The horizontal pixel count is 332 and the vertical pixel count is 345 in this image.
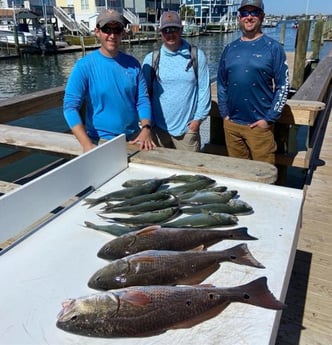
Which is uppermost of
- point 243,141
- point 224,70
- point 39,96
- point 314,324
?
point 224,70

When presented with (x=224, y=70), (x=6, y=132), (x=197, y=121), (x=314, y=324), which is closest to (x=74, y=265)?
(x=314, y=324)

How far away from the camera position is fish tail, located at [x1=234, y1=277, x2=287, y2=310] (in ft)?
4.40

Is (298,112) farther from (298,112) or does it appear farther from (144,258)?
(144,258)

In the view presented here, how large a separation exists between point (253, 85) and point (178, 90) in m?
0.70

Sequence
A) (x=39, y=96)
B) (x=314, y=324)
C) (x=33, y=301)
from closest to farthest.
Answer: (x=33, y=301), (x=314, y=324), (x=39, y=96)

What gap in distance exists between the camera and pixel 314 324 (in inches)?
107

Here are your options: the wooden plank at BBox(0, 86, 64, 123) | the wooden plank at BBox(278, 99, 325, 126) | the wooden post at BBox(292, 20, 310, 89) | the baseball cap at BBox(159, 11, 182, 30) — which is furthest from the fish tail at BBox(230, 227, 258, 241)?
the wooden post at BBox(292, 20, 310, 89)

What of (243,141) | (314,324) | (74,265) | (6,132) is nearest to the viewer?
(74,265)

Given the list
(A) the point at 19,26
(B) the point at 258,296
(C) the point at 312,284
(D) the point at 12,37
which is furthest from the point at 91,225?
(A) the point at 19,26

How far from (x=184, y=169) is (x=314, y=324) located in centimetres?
145

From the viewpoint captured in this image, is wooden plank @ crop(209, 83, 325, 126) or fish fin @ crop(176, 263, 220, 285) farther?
wooden plank @ crop(209, 83, 325, 126)

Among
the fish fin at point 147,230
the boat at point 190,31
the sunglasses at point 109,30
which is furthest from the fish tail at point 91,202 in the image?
the boat at point 190,31

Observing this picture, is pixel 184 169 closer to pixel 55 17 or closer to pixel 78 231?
pixel 78 231

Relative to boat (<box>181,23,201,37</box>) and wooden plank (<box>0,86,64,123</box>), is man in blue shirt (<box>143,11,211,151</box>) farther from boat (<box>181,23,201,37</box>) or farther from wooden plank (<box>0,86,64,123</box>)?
boat (<box>181,23,201,37</box>)
